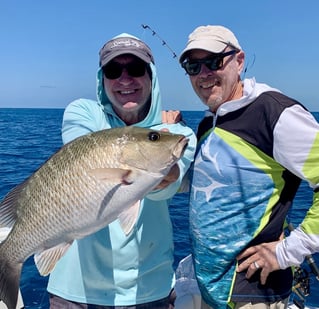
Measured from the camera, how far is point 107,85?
290 cm

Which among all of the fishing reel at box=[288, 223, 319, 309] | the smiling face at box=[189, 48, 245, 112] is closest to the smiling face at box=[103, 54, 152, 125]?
the smiling face at box=[189, 48, 245, 112]

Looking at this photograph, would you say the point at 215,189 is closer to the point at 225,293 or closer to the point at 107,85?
the point at 225,293

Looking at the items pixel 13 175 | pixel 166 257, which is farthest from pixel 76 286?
pixel 13 175

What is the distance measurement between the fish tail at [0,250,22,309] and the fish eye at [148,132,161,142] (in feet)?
3.59

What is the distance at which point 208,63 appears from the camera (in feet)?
9.55

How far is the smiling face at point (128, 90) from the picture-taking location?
2.80 metres

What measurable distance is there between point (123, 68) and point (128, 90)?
0.15 m

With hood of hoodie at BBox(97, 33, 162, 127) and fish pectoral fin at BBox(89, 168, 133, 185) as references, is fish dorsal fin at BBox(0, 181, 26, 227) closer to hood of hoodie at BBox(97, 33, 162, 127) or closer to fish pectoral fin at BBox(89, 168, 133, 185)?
fish pectoral fin at BBox(89, 168, 133, 185)

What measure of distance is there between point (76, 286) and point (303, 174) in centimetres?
167

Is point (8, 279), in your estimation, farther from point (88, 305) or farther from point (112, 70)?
point (112, 70)

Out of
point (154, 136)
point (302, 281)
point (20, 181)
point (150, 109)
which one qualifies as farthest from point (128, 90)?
point (20, 181)

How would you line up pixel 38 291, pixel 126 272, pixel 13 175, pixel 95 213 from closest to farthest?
pixel 95 213 → pixel 126 272 → pixel 38 291 → pixel 13 175

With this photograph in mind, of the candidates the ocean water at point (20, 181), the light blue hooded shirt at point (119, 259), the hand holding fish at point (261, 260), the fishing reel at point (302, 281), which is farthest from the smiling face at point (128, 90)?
the ocean water at point (20, 181)

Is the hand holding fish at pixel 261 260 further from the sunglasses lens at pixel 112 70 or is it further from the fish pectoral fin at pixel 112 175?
the sunglasses lens at pixel 112 70
